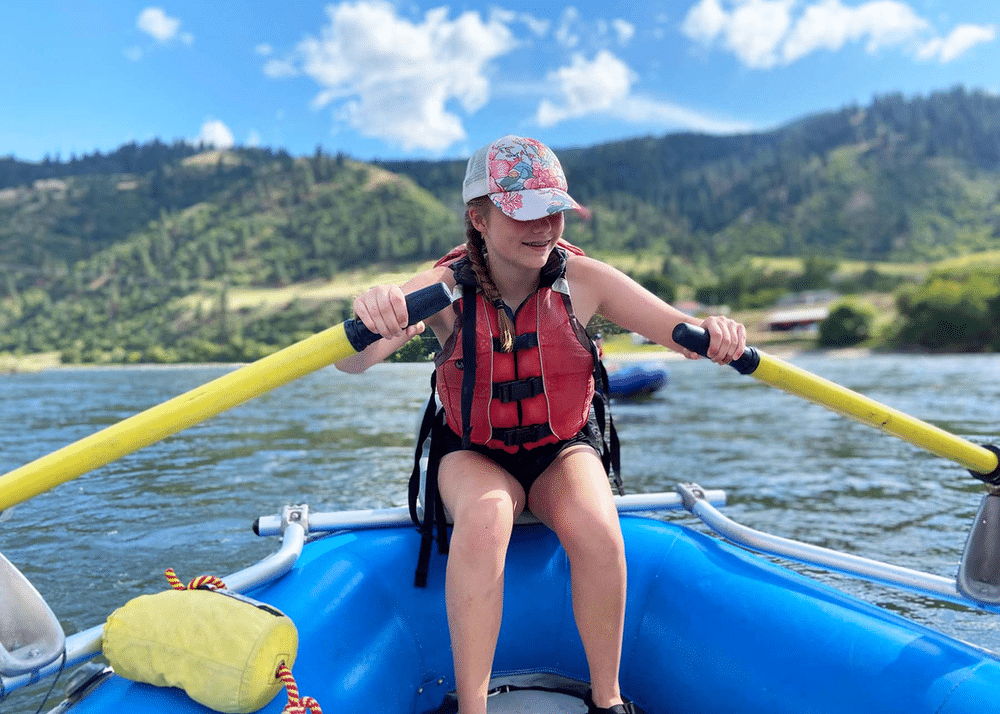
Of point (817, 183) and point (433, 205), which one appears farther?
point (817, 183)

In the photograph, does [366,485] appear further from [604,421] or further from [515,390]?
[515,390]

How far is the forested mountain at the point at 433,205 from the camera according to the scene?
9081 centimetres

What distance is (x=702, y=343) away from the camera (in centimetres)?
164

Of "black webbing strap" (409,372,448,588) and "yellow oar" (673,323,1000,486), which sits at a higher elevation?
"yellow oar" (673,323,1000,486)

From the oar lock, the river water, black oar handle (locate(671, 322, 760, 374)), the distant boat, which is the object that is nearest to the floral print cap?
black oar handle (locate(671, 322, 760, 374))

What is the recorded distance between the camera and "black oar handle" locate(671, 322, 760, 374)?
1.63 meters

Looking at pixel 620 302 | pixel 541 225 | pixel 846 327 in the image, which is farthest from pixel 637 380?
pixel 846 327

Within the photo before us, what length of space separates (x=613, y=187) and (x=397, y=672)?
149m

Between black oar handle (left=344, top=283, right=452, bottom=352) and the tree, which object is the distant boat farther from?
the tree

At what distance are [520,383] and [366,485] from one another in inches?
195

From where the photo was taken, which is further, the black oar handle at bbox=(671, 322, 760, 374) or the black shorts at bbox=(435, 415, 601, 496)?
the black shorts at bbox=(435, 415, 601, 496)

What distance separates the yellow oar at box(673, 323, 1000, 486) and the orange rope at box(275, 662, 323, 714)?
3.46 ft

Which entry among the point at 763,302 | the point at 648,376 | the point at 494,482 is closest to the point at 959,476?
the point at 494,482

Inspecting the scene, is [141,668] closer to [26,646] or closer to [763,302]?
[26,646]
